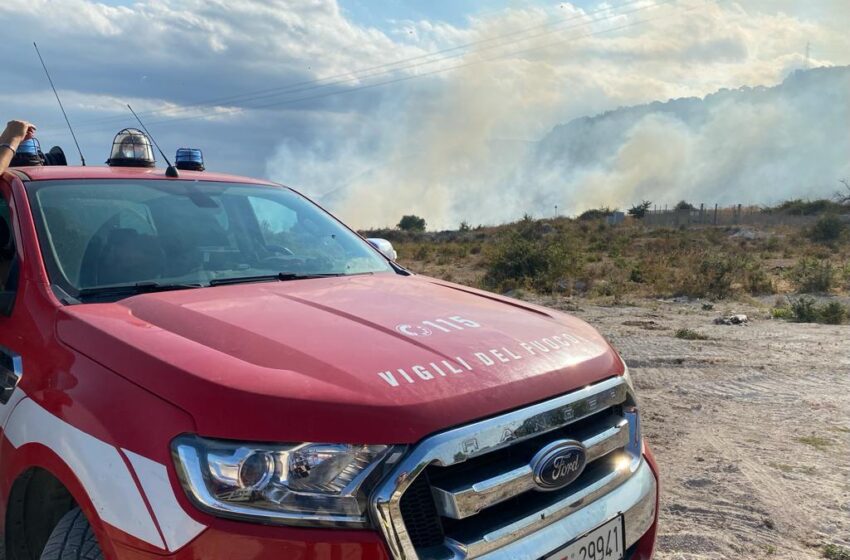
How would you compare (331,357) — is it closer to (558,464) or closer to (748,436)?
(558,464)

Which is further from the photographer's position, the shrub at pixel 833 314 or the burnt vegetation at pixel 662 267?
the burnt vegetation at pixel 662 267

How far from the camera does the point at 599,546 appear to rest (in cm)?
192

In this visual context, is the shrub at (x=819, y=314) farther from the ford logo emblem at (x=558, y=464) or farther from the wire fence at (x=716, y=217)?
the wire fence at (x=716, y=217)

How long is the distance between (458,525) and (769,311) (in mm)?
11008

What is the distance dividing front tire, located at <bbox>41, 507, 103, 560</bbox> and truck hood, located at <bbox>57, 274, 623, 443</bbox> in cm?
46

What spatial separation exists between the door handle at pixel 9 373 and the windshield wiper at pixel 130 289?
28 cm

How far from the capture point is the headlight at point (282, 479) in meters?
1.47

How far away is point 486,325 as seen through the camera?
2.22 m

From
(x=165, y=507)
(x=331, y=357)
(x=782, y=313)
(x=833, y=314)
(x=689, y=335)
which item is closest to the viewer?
(x=165, y=507)

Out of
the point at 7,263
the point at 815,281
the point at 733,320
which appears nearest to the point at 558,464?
the point at 7,263

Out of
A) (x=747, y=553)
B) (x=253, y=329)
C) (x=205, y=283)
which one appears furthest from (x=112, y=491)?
(x=747, y=553)

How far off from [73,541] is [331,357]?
2.90ft

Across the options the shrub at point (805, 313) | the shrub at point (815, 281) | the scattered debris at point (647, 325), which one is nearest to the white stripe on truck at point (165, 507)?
the scattered debris at point (647, 325)

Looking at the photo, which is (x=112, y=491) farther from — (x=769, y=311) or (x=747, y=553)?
(x=769, y=311)
